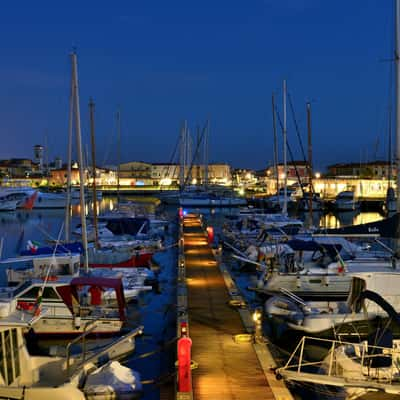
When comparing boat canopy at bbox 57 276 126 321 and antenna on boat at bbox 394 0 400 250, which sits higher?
antenna on boat at bbox 394 0 400 250

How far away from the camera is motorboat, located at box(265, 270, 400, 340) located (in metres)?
15.6

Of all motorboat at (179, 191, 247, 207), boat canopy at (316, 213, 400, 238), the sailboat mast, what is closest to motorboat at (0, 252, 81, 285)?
boat canopy at (316, 213, 400, 238)

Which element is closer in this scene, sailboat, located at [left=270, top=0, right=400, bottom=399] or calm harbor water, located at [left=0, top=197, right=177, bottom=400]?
sailboat, located at [left=270, top=0, right=400, bottom=399]

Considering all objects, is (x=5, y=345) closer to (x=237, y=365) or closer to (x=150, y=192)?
(x=237, y=365)

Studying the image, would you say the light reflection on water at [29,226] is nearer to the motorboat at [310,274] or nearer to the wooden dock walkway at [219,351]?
the wooden dock walkway at [219,351]

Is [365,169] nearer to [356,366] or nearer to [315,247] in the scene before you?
[315,247]

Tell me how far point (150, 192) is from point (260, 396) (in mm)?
126210

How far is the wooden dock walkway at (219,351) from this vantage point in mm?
11477

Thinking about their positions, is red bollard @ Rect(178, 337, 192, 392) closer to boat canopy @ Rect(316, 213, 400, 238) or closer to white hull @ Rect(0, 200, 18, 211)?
boat canopy @ Rect(316, 213, 400, 238)

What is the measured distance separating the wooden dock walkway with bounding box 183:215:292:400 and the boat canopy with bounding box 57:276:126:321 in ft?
7.69

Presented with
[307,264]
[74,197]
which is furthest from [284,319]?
[74,197]

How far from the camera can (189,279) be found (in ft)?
77.9

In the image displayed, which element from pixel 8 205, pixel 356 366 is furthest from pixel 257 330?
pixel 8 205

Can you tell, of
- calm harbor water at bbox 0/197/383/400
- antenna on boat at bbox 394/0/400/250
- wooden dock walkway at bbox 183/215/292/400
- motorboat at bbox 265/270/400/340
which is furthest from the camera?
antenna on boat at bbox 394/0/400/250
